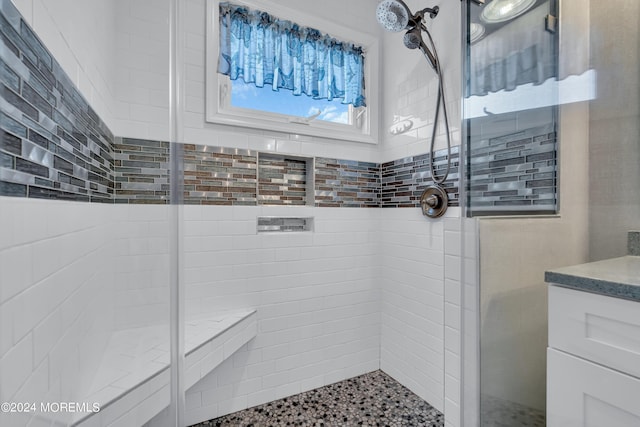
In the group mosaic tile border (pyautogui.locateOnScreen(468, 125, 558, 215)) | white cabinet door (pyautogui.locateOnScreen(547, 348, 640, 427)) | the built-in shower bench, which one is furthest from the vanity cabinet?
the built-in shower bench

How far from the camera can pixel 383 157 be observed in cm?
208

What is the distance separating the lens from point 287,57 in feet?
5.72

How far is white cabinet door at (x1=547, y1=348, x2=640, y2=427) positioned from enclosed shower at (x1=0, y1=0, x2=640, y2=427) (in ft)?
0.47

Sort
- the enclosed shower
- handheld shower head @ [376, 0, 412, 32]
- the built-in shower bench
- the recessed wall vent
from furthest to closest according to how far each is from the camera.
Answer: the recessed wall vent
handheld shower head @ [376, 0, 412, 32]
the built-in shower bench
the enclosed shower

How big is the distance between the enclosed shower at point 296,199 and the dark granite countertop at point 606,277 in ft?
0.35

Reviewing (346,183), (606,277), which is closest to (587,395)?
(606,277)

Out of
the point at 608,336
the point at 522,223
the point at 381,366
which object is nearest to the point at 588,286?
the point at 608,336

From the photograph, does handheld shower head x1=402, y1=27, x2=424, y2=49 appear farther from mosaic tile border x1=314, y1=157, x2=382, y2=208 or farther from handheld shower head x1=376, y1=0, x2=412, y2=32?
mosaic tile border x1=314, y1=157, x2=382, y2=208

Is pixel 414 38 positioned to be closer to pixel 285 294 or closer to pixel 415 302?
pixel 415 302

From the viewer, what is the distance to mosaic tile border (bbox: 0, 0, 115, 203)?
48cm

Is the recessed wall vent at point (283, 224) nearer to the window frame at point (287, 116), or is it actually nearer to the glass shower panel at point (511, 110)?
the window frame at point (287, 116)

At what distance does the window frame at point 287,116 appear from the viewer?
1566 mm

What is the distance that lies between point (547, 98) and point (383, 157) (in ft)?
3.43

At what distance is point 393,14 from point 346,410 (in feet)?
7.20
